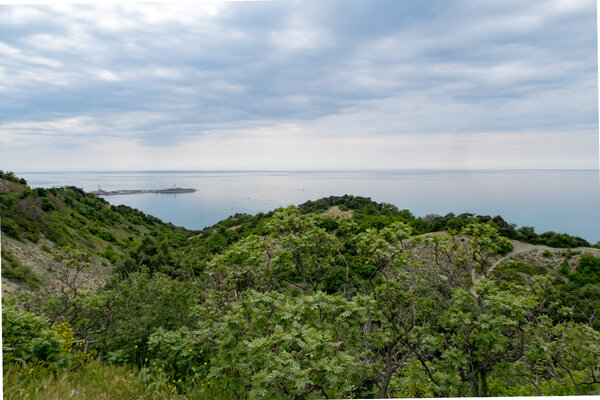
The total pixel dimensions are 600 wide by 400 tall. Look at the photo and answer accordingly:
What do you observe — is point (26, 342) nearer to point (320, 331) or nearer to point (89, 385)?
point (89, 385)

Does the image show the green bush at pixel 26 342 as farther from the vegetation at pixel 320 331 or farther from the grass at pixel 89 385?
the grass at pixel 89 385

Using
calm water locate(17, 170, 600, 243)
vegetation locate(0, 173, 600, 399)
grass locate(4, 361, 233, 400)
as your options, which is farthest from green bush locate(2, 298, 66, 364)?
calm water locate(17, 170, 600, 243)

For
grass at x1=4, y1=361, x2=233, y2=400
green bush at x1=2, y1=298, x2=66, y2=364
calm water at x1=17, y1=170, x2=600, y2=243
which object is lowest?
grass at x1=4, y1=361, x2=233, y2=400

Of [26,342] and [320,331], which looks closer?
[320,331]

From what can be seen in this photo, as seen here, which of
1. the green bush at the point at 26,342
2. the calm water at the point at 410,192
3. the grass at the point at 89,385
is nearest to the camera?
the grass at the point at 89,385

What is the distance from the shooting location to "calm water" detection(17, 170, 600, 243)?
173 inches

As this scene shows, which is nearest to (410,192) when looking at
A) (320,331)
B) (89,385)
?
(320,331)

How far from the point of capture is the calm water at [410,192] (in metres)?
4.39

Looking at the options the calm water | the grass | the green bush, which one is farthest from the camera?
the calm water

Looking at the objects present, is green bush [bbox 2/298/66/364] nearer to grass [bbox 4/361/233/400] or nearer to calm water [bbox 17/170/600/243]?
grass [bbox 4/361/233/400]

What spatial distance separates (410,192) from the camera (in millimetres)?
6180

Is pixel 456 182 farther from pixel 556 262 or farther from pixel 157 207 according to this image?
pixel 157 207

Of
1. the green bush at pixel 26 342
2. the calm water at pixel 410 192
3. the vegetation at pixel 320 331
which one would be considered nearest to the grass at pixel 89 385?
the vegetation at pixel 320 331

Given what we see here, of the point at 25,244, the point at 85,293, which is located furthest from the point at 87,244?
the point at 85,293
